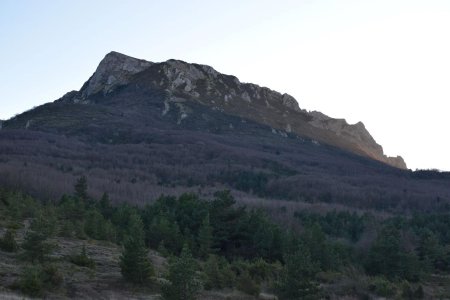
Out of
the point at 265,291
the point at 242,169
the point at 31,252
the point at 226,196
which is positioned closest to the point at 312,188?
the point at 242,169

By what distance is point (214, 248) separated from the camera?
4800 cm

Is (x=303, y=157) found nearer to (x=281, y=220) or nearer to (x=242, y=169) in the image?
(x=242, y=169)

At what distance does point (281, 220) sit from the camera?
78875 millimetres

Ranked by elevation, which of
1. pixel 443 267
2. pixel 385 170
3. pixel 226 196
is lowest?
pixel 443 267

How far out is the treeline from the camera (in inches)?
983

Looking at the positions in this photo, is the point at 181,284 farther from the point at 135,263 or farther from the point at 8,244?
the point at 8,244

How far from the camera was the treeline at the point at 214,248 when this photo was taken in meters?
25.0

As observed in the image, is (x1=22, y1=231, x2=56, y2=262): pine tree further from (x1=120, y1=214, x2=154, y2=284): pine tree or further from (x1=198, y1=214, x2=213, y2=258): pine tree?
(x1=198, y1=214, x2=213, y2=258): pine tree

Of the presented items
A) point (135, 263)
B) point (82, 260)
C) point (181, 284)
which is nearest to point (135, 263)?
point (135, 263)

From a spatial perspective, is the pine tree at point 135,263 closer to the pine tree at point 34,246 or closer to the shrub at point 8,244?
the pine tree at point 34,246

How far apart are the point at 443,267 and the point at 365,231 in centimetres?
1431

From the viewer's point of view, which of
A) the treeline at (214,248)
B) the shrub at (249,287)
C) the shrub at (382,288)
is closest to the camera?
the treeline at (214,248)

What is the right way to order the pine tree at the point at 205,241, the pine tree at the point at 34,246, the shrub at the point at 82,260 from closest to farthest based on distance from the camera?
the pine tree at the point at 34,246, the shrub at the point at 82,260, the pine tree at the point at 205,241

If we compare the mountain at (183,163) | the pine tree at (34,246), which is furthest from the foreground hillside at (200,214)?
the mountain at (183,163)
